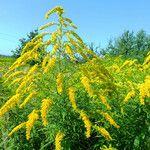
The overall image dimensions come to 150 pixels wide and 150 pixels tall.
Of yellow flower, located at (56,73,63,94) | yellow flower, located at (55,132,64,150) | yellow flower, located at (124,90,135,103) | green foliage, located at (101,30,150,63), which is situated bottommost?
yellow flower, located at (55,132,64,150)

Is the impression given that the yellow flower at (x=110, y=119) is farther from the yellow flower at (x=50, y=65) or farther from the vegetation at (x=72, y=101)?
the yellow flower at (x=50, y=65)

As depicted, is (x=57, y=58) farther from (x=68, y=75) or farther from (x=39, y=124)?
(x=39, y=124)

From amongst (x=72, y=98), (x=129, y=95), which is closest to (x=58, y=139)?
(x=72, y=98)

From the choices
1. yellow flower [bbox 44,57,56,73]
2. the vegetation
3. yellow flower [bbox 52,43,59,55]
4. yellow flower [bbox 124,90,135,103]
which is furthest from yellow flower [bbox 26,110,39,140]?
yellow flower [bbox 124,90,135,103]

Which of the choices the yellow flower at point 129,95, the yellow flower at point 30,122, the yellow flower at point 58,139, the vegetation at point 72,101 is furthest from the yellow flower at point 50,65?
the yellow flower at point 129,95

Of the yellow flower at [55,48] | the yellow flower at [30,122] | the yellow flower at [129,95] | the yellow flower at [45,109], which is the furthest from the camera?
the yellow flower at [129,95]

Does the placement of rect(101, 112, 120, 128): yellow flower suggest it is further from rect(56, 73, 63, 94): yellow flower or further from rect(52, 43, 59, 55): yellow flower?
rect(52, 43, 59, 55): yellow flower

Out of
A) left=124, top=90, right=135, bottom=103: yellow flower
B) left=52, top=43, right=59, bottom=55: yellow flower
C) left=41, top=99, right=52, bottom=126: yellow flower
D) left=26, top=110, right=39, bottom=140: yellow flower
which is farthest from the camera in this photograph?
left=124, top=90, right=135, bottom=103: yellow flower

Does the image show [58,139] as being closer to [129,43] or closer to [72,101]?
[72,101]

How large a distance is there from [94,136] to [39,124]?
2.50 ft

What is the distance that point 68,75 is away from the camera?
6.01 m

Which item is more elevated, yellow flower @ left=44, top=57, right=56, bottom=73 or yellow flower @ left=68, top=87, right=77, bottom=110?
yellow flower @ left=44, top=57, right=56, bottom=73

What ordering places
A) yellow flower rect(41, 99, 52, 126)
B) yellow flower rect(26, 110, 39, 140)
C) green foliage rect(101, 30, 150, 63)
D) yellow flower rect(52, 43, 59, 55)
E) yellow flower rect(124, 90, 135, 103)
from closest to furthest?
yellow flower rect(41, 99, 52, 126) < yellow flower rect(26, 110, 39, 140) < yellow flower rect(52, 43, 59, 55) < yellow flower rect(124, 90, 135, 103) < green foliage rect(101, 30, 150, 63)

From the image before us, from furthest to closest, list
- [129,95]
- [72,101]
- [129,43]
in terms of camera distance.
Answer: [129,43] → [129,95] → [72,101]
